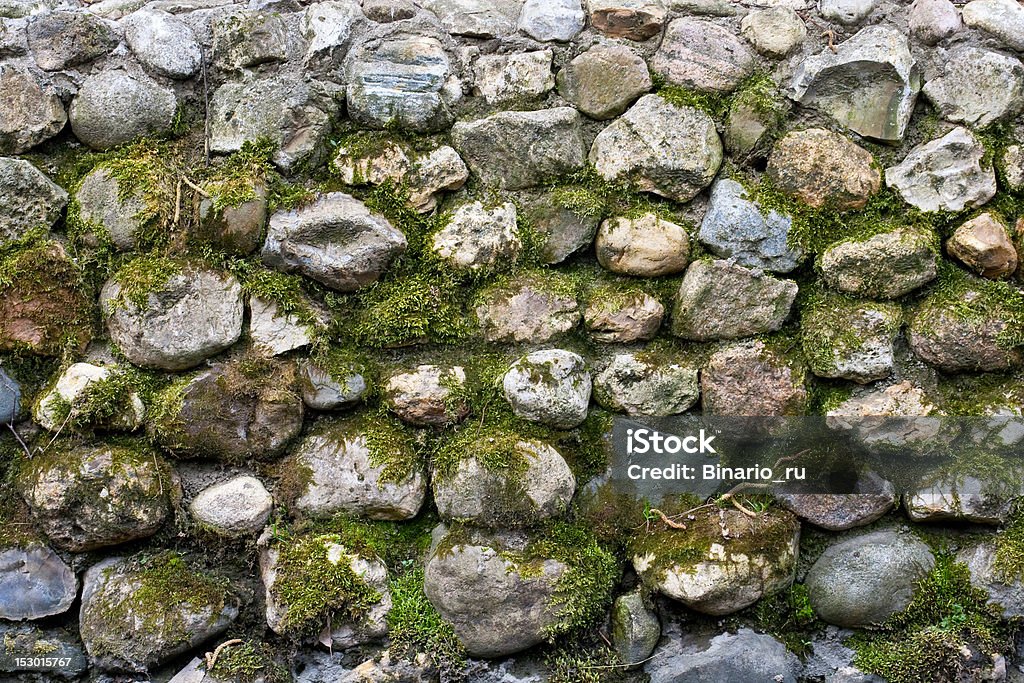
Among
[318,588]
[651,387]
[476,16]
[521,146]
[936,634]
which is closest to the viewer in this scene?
[936,634]

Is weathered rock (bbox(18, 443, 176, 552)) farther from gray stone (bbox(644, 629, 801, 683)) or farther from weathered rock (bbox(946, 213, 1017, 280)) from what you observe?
weathered rock (bbox(946, 213, 1017, 280))

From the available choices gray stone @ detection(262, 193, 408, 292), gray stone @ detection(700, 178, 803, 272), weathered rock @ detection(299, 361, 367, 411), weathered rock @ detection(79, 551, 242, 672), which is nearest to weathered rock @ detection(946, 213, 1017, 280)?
gray stone @ detection(700, 178, 803, 272)

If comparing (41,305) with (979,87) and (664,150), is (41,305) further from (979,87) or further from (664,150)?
(979,87)

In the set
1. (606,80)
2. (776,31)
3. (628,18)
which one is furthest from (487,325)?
(776,31)

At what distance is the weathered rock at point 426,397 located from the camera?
2.58m

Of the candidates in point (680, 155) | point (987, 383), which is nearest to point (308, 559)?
point (680, 155)

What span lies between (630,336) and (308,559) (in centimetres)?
114

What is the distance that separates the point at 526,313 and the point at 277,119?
964 mm

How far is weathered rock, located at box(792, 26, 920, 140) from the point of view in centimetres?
256

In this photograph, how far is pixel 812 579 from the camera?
2494mm

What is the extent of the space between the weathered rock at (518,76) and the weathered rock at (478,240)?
0.37 m

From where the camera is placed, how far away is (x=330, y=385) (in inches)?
102

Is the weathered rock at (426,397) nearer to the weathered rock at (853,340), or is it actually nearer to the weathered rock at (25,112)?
the weathered rock at (853,340)

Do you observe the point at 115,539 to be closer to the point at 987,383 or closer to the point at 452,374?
the point at 452,374
